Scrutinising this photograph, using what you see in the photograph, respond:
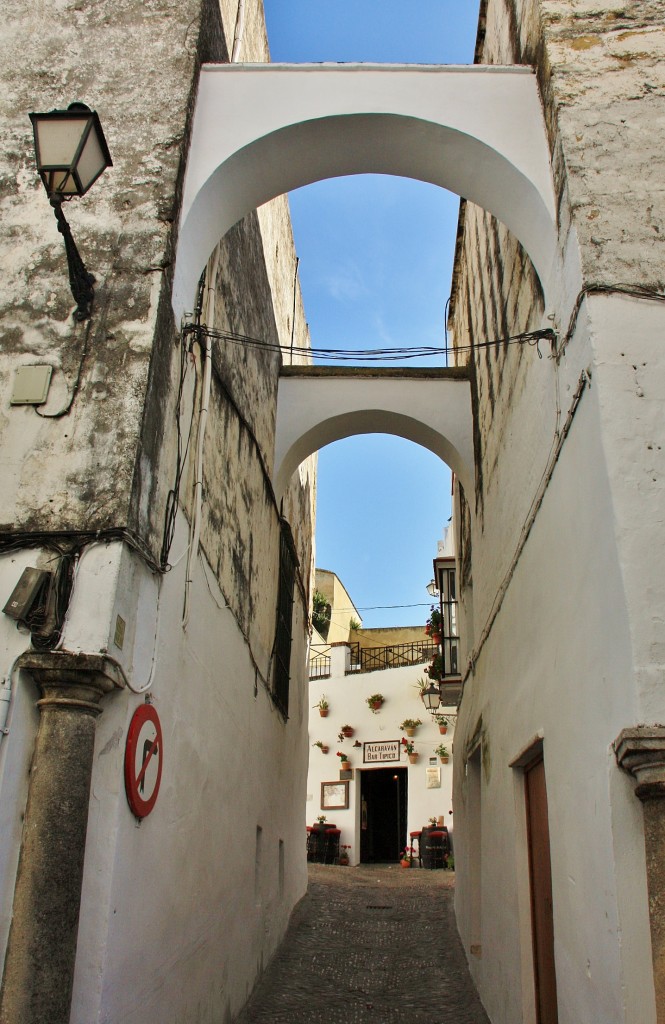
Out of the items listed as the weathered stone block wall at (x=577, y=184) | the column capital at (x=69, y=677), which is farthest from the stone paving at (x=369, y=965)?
the column capital at (x=69, y=677)

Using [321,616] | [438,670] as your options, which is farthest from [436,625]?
[321,616]

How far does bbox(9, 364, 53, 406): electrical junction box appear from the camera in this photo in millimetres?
4297

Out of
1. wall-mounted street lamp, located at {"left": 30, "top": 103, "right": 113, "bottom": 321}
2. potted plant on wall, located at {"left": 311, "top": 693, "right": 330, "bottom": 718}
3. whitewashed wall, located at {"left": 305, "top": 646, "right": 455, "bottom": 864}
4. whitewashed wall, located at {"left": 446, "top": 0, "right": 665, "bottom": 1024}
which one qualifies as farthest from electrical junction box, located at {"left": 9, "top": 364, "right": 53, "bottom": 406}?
potted plant on wall, located at {"left": 311, "top": 693, "right": 330, "bottom": 718}

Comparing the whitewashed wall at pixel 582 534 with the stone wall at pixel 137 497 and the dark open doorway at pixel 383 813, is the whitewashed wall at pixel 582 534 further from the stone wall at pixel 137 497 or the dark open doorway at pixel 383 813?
the dark open doorway at pixel 383 813

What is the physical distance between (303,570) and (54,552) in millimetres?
8016

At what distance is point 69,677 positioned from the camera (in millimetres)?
3619

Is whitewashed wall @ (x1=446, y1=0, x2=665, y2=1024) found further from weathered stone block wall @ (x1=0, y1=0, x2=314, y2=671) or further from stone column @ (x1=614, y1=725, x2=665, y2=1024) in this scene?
weathered stone block wall @ (x1=0, y1=0, x2=314, y2=671)

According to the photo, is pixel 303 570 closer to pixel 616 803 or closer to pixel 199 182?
pixel 199 182

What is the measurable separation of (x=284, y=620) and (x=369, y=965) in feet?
11.1

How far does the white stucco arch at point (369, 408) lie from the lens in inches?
349

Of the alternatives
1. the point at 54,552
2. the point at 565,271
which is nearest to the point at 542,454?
the point at 565,271

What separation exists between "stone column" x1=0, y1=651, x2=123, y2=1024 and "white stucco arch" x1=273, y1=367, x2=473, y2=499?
5.24 m

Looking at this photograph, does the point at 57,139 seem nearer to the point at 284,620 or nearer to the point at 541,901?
the point at 541,901

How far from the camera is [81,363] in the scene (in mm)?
4387
